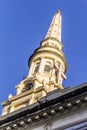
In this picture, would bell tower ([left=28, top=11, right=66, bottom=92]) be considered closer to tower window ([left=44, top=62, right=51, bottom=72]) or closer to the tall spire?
tower window ([left=44, top=62, right=51, bottom=72])

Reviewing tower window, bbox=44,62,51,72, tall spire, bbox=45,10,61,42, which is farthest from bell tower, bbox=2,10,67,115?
tall spire, bbox=45,10,61,42

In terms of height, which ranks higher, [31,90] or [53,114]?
[31,90]

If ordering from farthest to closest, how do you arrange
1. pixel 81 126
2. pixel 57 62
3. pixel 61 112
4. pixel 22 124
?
pixel 57 62 → pixel 22 124 → pixel 61 112 → pixel 81 126

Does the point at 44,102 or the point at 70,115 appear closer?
the point at 70,115

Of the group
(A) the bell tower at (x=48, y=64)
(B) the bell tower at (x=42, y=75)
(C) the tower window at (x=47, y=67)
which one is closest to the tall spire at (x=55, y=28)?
(B) the bell tower at (x=42, y=75)

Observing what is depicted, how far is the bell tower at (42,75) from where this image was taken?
55.3m

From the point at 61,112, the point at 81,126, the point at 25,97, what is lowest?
the point at 81,126

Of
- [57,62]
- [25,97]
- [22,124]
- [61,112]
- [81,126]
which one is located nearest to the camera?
[81,126]

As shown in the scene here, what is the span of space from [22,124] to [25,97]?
3103 centimetres

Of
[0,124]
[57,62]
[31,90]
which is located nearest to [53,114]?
[0,124]

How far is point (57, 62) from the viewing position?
64250mm

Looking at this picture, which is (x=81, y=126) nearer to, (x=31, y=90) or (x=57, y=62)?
(x=31, y=90)

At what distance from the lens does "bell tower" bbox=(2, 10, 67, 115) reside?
55.3 m

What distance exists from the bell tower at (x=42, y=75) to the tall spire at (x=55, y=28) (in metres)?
0.47
